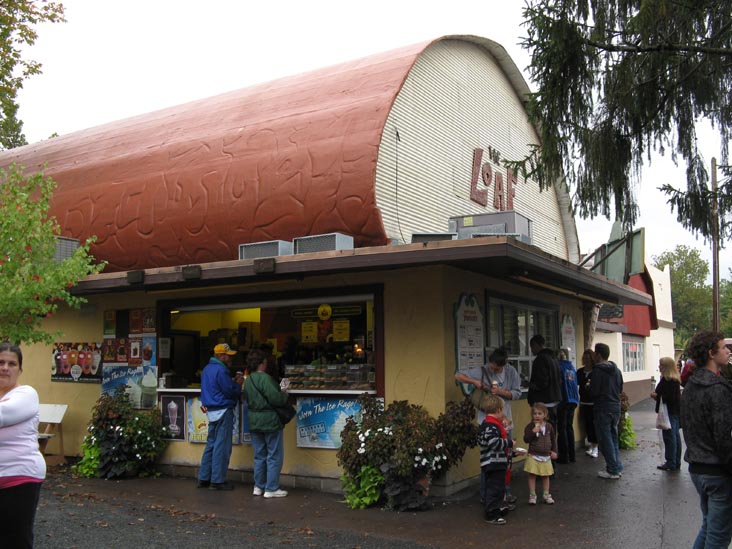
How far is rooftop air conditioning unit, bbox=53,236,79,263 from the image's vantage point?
34.9ft

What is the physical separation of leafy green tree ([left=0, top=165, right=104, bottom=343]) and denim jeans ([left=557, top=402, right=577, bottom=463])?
7.23m

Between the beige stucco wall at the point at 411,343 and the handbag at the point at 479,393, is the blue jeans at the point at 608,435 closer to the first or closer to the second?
the beige stucco wall at the point at 411,343

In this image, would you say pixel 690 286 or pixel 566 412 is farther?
pixel 690 286

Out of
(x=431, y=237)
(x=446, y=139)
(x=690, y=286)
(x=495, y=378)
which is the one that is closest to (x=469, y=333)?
(x=495, y=378)

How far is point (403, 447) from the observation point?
7332 mm

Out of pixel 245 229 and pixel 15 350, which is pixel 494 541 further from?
pixel 245 229

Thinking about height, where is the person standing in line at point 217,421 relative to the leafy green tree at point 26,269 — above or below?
below

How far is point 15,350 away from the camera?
4.46m

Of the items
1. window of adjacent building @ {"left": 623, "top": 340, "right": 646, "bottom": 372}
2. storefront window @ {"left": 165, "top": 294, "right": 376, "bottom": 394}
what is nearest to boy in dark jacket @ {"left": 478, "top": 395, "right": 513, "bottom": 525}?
storefront window @ {"left": 165, "top": 294, "right": 376, "bottom": 394}

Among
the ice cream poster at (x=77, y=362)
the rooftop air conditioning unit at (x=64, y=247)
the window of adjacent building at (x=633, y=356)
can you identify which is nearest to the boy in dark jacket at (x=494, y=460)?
the ice cream poster at (x=77, y=362)

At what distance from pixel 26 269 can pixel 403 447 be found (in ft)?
17.7

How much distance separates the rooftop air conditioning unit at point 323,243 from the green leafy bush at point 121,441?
3.58 metres

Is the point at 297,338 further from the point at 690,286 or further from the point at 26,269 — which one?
the point at 690,286

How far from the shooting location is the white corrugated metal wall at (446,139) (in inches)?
360
